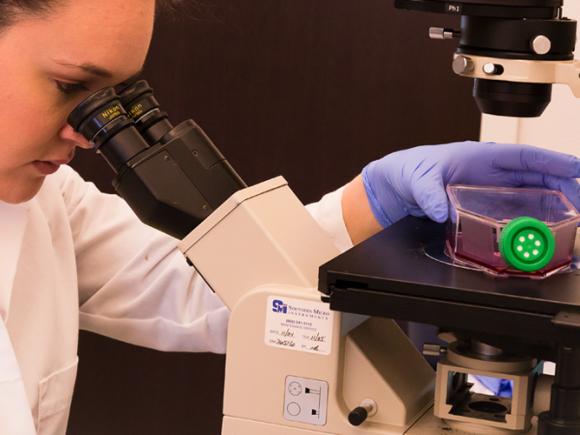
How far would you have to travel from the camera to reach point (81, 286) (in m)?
1.61

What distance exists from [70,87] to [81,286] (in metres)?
0.50

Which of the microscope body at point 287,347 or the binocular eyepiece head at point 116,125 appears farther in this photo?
the binocular eyepiece head at point 116,125

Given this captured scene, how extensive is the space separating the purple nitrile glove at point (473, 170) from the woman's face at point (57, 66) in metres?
0.38

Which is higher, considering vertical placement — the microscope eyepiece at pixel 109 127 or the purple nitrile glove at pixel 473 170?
the microscope eyepiece at pixel 109 127

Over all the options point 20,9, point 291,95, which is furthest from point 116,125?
point 291,95

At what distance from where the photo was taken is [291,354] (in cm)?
105

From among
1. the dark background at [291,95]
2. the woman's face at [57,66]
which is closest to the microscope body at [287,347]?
the woman's face at [57,66]

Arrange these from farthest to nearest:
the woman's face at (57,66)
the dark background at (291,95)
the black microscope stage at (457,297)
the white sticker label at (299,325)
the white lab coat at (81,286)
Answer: the dark background at (291,95) < the white lab coat at (81,286) < the woman's face at (57,66) < the white sticker label at (299,325) < the black microscope stage at (457,297)

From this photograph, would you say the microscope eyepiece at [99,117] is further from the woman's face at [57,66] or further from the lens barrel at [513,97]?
the lens barrel at [513,97]

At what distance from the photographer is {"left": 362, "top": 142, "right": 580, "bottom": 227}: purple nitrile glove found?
1.26 meters

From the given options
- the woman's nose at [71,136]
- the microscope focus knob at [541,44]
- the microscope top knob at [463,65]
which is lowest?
the woman's nose at [71,136]

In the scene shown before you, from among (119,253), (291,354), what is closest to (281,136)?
(119,253)

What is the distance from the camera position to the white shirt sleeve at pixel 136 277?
1521 mm

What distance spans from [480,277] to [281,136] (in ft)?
5.42
